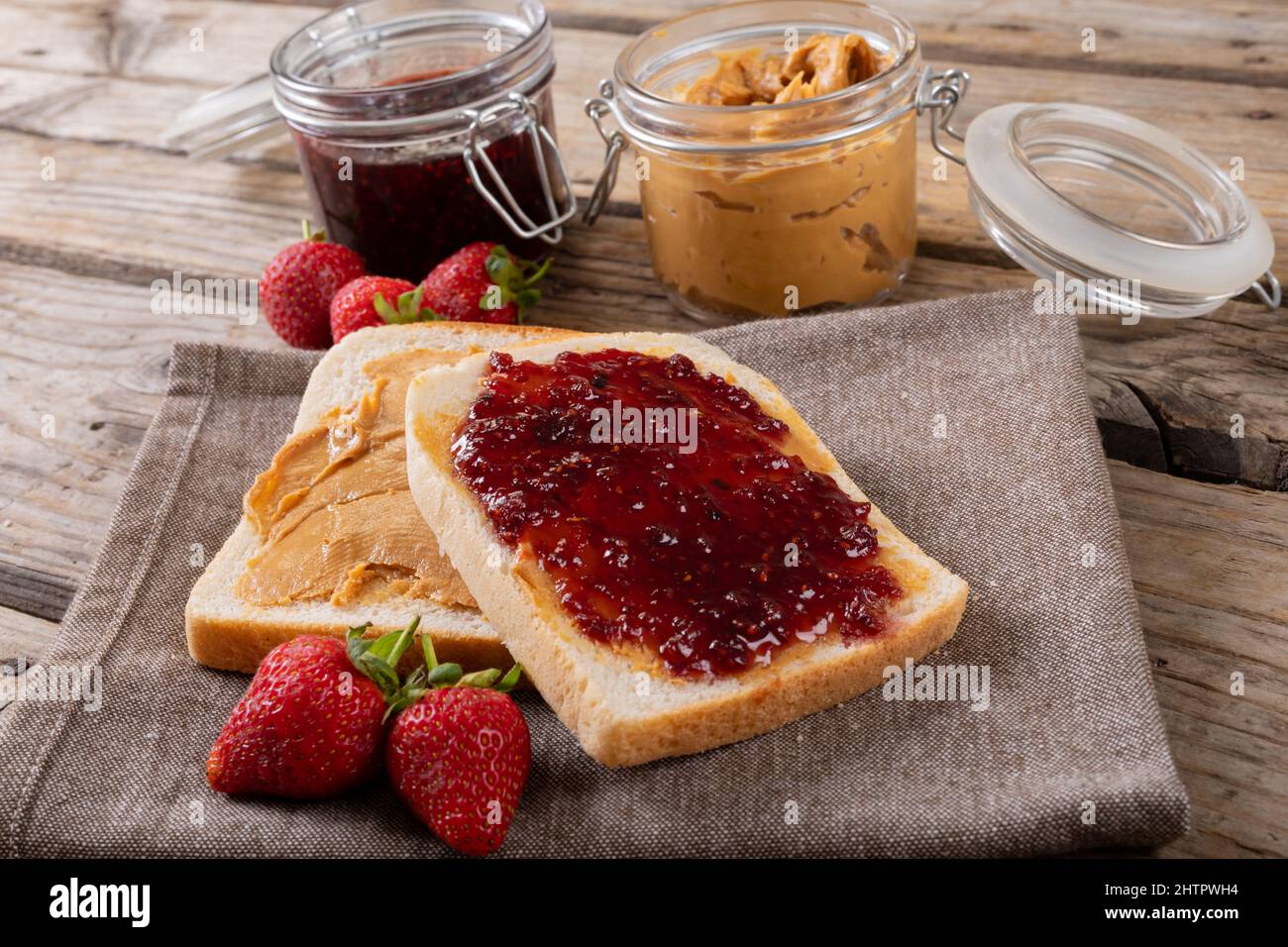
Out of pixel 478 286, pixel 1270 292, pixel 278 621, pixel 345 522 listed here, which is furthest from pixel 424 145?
pixel 1270 292

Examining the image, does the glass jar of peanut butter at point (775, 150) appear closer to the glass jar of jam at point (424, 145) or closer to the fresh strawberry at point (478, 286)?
the glass jar of jam at point (424, 145)

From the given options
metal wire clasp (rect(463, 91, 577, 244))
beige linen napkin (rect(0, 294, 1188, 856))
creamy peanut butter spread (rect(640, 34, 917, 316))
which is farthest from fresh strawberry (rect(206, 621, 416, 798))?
metal wire clasp (rect(463, 91, 577, 244))

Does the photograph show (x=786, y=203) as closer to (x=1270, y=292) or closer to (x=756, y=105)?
(x=756, y=105)

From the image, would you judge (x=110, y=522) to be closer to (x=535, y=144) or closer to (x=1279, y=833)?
(x=535, y=144)

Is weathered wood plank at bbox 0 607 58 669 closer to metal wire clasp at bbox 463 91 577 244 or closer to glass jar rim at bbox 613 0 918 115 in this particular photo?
A: metal wire clasp at bbox 463 91 577 244

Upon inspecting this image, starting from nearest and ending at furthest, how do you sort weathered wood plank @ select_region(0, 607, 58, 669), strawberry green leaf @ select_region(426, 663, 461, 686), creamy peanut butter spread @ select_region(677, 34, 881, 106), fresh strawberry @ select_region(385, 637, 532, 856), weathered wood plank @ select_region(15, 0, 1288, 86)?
1. fresh strawberry @ select_region(385, 637, 532, 856)
2. strawberry green leaf @ select_region(426, 663, 461, 686)
3. weathered wood plank @ select_region(0, 607, 58, 669)
4. creamy peanut butter spread @ select_region(677, 34, 881, 106)
5. weathered wood plank @ select_region(15, 0, 1288, 86)

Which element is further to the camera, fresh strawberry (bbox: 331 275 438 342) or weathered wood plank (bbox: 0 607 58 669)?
fresh strawberry (bbox: 331 275 438 342)

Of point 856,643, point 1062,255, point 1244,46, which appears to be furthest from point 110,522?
point 1244,46
